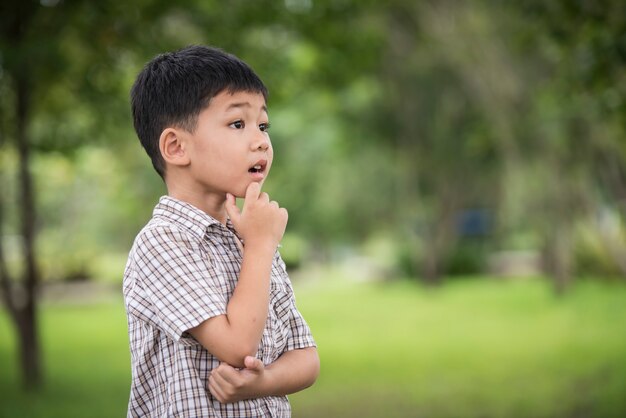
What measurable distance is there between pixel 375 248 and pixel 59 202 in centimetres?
1265

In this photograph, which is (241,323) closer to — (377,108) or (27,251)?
(27,251)

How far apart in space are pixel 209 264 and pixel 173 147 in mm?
263

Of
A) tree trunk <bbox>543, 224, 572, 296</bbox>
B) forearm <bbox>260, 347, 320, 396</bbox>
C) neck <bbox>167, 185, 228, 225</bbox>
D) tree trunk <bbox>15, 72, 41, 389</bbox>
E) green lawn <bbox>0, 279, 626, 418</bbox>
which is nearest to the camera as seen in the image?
forearm <bbox>260, 347, 320, 396</bbox>

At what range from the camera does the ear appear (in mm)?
1769

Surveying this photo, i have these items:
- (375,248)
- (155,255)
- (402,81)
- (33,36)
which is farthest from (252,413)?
(375,248)

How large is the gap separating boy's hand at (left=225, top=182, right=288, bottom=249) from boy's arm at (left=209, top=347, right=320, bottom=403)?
24 cm

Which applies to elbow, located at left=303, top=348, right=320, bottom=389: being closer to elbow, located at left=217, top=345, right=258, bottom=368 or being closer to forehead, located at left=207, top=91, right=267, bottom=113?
elbow, located at left=217, top=345, right=258, bottom=368

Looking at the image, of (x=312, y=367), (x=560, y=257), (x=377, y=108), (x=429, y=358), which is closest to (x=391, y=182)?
(x=377, y=108)

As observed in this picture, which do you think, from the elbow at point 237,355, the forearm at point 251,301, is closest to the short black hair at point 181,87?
the forearm at point 251,301

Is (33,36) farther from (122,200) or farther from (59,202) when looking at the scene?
(59,202)

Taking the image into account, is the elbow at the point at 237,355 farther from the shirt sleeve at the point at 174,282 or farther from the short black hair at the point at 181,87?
the short black hair at the point at 181,87

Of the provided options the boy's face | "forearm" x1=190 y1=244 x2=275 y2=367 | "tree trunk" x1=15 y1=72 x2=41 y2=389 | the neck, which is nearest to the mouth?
the boy's face

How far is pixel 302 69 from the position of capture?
10.6 metres

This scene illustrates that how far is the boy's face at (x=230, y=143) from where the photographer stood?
5.70 feet
